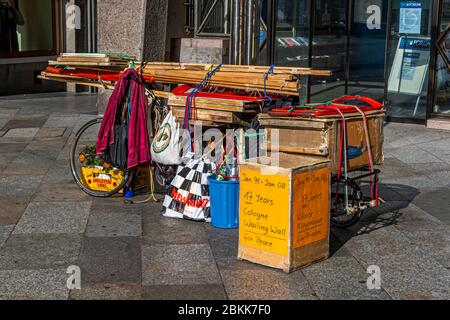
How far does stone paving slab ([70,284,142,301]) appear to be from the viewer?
608cm

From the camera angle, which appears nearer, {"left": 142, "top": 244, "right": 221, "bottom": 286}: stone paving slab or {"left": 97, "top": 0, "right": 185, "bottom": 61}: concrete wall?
{"left": 142, "top": 244, "right": 221, "bottom": 286}: stone paving slab

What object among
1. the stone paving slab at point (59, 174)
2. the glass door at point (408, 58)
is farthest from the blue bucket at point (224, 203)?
the glass door at point (408, 58)

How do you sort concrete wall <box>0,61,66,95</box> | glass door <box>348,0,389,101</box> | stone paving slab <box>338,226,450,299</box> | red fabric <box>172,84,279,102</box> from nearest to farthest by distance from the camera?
1. stone paving slab <box>338,226,450,299</box>
2. red fabric <box>172,84,279,102</box>
3. glass door <box>348,0,389,101</box>
4. concrete wall <box>0,61,66,95</box>

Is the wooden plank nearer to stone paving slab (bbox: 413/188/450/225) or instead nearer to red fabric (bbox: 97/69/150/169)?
red fabric (bbox: 97/69/150/169)

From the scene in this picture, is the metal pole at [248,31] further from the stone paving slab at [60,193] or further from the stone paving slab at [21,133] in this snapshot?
the stone paving slab at [21,133]

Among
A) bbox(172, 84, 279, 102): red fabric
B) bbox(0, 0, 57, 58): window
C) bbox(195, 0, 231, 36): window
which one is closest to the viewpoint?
bbox(172, 84, 279, 102): red fabric

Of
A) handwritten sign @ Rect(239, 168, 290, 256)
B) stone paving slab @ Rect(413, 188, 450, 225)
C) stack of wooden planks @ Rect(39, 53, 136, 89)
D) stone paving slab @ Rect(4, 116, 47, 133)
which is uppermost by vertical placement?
stack of wooden planks @ Rect(39, 53, 136, 89)

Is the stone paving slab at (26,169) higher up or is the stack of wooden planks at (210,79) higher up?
the stack of wooden planks at (210,79)

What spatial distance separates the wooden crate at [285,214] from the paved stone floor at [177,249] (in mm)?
133

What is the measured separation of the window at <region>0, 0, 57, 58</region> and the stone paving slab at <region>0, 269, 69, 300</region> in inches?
480

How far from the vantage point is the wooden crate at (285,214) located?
6.63 meters

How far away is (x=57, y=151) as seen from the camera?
38.5 ft

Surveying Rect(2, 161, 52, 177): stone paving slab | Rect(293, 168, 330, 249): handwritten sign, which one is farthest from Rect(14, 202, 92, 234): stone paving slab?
Rect(293, 168, 330, 249): handwritten sign
